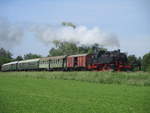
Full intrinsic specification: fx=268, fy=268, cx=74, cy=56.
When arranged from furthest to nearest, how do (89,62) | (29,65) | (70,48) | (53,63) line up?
(70,48) → (29,65) → (53,63) → (89,62)

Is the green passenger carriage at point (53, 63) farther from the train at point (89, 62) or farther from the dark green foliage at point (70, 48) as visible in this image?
the dark green foliage at point (70, 48)

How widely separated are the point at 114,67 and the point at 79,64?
25.0 ft

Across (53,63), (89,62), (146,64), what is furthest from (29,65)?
(146,64)

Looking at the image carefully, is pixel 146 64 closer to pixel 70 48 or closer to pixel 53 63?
pixel 53 63

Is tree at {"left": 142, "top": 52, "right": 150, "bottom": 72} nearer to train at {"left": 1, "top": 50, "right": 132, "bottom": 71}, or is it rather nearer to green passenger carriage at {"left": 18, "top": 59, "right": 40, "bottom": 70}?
train at {"left": 1, "top": 50, "right": 132, "bottom": 71}

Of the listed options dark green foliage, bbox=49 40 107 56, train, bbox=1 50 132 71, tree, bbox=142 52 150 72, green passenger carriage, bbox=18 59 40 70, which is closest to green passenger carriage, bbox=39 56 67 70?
train, bbox=1 50 132 71

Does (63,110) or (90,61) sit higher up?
(90,61)

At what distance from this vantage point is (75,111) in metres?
9.66

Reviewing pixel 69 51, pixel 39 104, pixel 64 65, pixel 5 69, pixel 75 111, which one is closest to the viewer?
pixel 75 111

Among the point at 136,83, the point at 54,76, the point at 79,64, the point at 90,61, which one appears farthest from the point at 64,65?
the point at 136,83

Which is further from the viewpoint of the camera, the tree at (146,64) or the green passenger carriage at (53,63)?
the green passenger carriage at (53,63)

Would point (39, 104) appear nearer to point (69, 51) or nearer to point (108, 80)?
point (108, 80)

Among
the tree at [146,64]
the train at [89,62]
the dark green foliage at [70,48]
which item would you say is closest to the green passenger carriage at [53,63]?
the train at [89,62]

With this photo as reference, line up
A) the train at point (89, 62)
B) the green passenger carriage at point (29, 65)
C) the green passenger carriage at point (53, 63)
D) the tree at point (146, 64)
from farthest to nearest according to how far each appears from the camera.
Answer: the green passenger carriage at point (29, 65) → the green passenger carriage at point (53, 63) → the tree at point (146, 64) → the train at point (89, 62)
